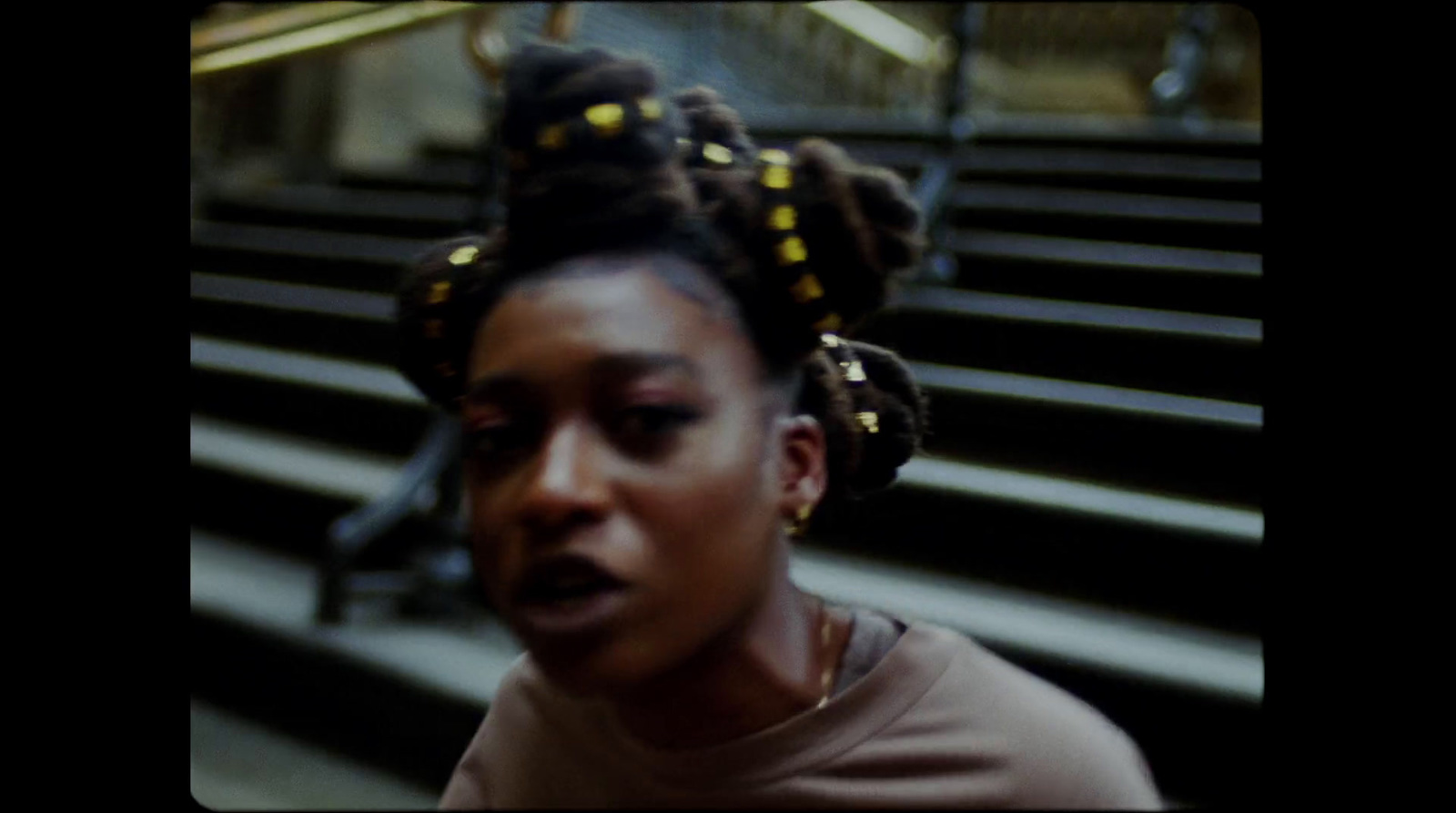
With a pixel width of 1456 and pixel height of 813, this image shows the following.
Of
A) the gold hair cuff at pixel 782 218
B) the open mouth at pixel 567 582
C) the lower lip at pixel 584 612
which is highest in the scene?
the gold hair cuff at pixel 782 218

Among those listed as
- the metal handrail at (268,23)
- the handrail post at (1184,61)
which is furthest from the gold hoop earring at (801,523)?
the handrail post at (1184,61)

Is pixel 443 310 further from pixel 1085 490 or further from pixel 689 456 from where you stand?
pixel 1085 490

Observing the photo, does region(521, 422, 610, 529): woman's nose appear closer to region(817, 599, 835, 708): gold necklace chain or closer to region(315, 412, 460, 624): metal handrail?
region(817, 599, 835, 708): gold necklace chain

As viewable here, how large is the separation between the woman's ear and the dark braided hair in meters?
0.02

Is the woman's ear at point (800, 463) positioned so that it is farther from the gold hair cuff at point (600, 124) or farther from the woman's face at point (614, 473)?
the gold hair cuff at point (600, 124)

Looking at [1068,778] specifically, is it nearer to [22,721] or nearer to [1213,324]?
[1213,324]

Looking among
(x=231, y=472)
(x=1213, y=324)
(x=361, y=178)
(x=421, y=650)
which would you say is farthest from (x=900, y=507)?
(x=361, y=178)

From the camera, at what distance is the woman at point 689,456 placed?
80 centimetres

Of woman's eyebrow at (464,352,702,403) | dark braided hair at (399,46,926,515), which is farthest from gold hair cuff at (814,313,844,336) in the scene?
woman's eyebrow at (464,352,702,403)

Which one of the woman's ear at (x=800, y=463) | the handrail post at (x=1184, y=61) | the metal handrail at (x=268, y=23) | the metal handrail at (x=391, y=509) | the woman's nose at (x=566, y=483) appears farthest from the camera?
the handrail post at (x=1184, y=61)

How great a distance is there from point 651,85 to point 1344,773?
70 centimetres

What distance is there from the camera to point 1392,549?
85 cm

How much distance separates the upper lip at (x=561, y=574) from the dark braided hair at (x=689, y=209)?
0.63ft

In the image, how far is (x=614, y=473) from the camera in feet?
2.61
